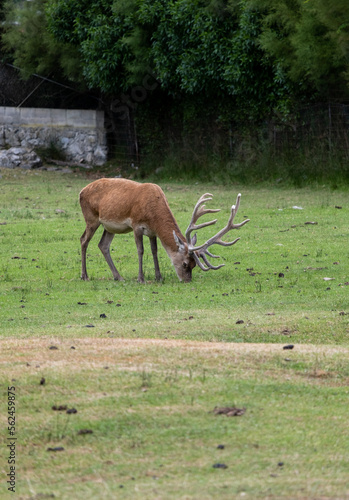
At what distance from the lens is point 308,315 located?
27.7 ft

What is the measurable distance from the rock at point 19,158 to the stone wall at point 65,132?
591 millimetres

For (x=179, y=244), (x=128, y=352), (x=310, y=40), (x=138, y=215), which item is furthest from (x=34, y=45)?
(x=128, y=352)

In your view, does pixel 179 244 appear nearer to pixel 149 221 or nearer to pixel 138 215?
pixel 149 221

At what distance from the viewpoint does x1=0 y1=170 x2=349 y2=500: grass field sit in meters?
4.05

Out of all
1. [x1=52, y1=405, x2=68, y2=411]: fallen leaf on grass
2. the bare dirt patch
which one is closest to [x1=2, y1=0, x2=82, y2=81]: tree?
the bare dirt patch

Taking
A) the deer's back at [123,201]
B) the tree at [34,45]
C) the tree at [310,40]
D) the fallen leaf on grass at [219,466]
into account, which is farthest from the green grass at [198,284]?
the tree at [34,45]

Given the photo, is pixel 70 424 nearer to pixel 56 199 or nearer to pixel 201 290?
pixel 201 290

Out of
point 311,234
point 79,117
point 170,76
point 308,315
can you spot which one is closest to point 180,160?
point 170,76

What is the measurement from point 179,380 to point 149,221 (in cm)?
576

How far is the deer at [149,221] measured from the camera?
1082 centimetres

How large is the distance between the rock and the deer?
17093mm

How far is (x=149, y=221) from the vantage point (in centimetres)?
1101

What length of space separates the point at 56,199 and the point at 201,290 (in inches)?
438

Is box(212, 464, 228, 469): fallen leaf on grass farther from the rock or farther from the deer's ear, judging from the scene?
the rock
